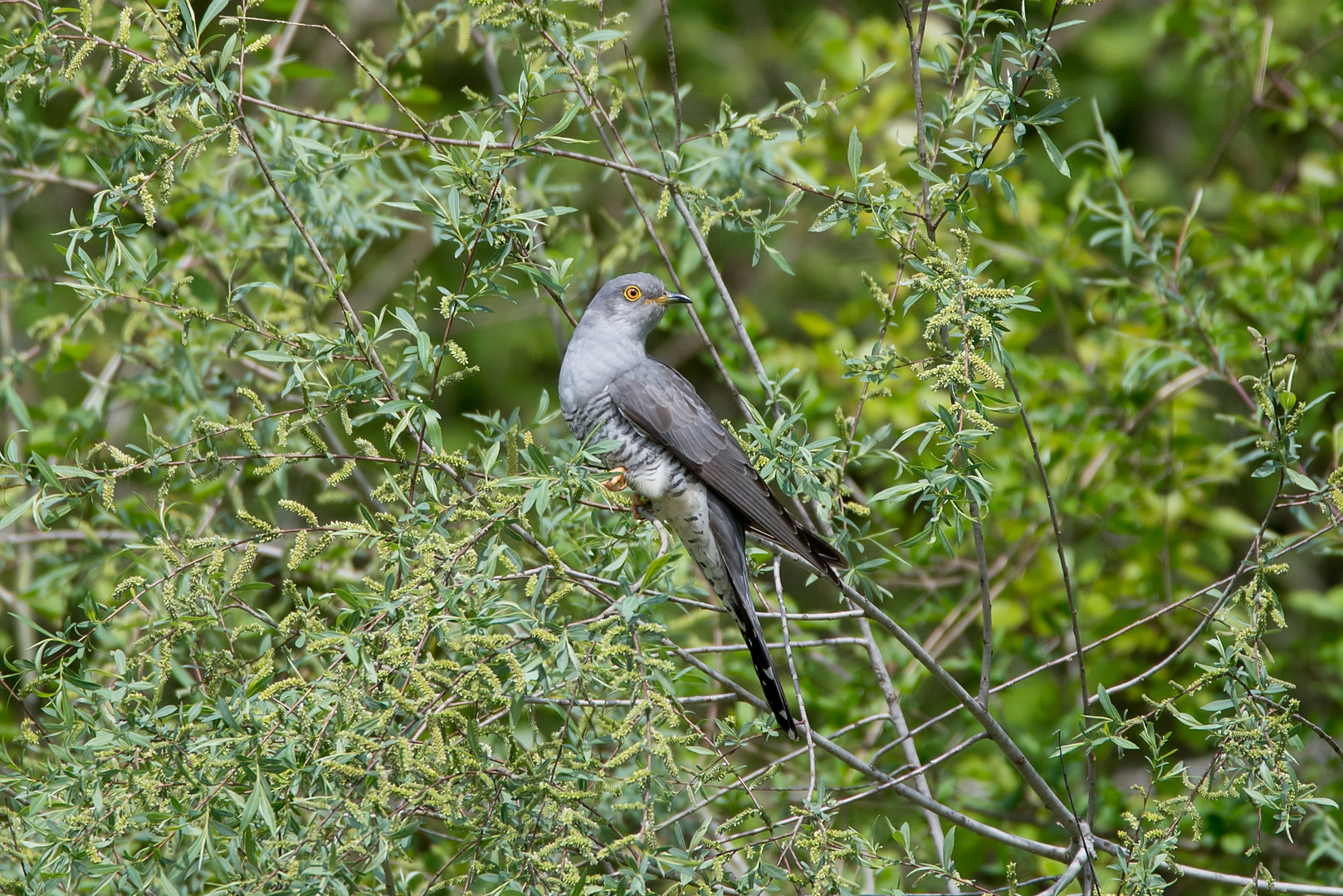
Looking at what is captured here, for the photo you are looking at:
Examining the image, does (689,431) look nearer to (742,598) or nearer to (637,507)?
(637,507)

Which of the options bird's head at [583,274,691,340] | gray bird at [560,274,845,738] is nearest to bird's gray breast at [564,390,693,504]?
gray bird at [560,274,845,738]

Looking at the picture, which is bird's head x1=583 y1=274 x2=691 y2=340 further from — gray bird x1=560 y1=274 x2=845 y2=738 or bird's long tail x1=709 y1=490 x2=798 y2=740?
bird's long tail x1=709 y1=490 x2=798 y2=740

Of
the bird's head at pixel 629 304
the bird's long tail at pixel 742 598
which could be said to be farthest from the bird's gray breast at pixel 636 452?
the bird's head at pixel 629 304

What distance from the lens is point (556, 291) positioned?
254 centimetres

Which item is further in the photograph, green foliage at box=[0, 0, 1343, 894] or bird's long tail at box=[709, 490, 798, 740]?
bird's long tail at box=[709, 490, 798, 740]

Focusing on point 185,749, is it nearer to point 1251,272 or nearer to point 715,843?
point 715,843

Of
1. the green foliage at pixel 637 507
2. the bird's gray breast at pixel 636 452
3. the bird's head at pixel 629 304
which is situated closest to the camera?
the green foliage at pixel 637 507

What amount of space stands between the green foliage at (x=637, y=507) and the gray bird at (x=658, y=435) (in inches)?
5.8

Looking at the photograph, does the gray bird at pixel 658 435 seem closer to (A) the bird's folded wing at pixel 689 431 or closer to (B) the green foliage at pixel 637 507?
(A) the bird's folded wing at pixel 689 431

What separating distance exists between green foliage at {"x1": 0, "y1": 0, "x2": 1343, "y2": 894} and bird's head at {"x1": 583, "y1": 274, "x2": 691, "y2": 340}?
182 mm

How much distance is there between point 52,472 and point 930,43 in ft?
14.4

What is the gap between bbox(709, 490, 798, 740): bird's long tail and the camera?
125 inches

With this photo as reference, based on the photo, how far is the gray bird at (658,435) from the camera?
11.3 ft

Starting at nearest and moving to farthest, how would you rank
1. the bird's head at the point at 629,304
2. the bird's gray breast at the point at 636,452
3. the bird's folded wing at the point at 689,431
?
the bird's folded wing at the point at 689,431 → the bird's gray breast at the point at 636,452 → the bird's head at the point at 629,304
